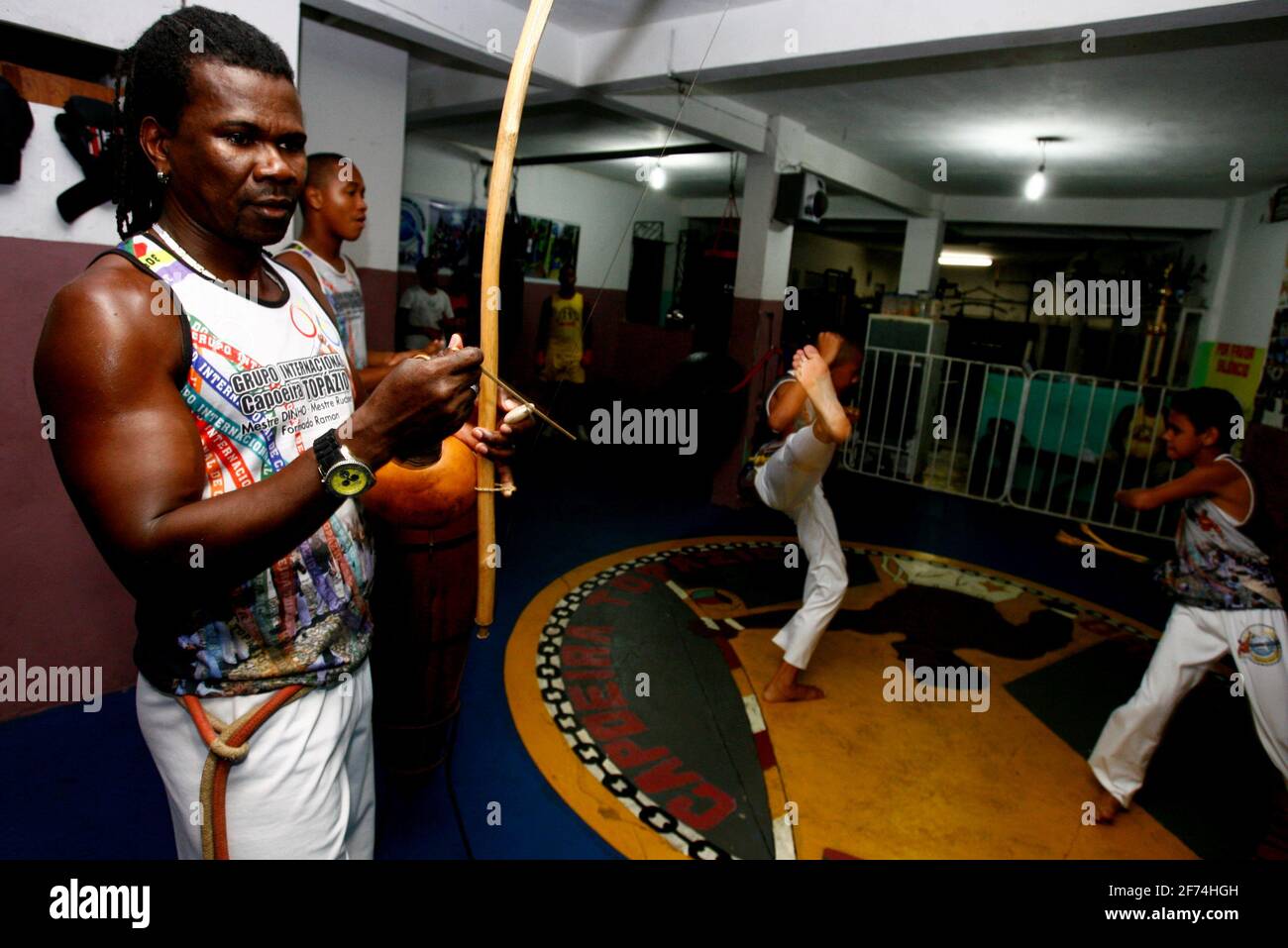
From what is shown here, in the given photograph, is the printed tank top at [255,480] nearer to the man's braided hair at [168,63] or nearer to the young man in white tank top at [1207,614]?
the man's braided hair at [168,63]

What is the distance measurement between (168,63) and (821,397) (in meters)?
2.56

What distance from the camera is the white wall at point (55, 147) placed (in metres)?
2.72

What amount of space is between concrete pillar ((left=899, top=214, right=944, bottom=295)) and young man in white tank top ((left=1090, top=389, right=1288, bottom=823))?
7817mm

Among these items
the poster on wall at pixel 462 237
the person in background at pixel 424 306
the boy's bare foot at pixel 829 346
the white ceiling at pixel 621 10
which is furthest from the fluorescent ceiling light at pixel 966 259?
the boy's bare foot at pixel 829 346

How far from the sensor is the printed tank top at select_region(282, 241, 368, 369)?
3348mm

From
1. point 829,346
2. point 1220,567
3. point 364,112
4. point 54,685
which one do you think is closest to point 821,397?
point 829,346

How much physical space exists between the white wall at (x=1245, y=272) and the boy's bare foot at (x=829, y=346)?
22.5 feet

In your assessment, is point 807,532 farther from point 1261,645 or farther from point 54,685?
point 54,685

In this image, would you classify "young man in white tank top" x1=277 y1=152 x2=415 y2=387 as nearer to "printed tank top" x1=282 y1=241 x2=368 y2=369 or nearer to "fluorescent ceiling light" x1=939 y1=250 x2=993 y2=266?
"printed tank top" x1=282 y1=241 x2=368 y2=369

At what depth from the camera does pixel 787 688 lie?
12.3ft

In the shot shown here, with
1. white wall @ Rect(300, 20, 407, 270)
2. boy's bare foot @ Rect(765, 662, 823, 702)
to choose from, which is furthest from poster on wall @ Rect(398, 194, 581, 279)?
boy's bare foot @ Rect(765, 662, 823, 702)
